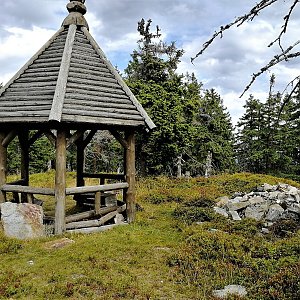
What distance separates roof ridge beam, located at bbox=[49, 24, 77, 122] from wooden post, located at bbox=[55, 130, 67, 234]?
83 centimetres

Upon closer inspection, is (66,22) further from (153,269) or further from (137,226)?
(153,269)

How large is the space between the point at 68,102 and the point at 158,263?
518 cm

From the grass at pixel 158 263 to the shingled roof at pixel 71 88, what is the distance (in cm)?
343

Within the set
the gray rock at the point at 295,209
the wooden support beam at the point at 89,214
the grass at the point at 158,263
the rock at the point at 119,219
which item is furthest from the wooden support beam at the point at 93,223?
the gray rock at the point at 295,209

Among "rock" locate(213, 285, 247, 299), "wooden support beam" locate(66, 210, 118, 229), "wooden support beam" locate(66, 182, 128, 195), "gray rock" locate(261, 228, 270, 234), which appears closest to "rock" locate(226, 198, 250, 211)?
"gray rock" locate(261, 228, 270, 234)

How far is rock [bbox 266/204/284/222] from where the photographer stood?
39.4 ft

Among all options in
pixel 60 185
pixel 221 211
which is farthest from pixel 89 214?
pixel 221 211

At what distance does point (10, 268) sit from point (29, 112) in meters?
4.48

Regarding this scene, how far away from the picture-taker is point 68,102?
33.8 feet

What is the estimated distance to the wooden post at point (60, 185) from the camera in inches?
404

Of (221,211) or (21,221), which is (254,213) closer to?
(221,211)

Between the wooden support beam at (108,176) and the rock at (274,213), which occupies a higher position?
the wooden support beam at (108,176)

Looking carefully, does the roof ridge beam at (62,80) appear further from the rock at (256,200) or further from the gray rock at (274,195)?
the gray rock at (274,195)

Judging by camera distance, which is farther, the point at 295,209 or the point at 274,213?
the point at 295,209
